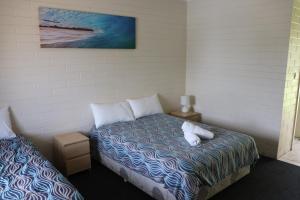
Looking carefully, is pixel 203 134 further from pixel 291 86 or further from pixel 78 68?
pixel 78 68

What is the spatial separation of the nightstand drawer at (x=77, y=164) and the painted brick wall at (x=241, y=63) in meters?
2.28

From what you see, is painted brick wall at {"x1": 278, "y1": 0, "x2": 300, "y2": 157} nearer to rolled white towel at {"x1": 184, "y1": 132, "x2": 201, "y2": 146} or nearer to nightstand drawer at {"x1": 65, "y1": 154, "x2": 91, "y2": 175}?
rolled white towel at {"x1": 184, "y1": 132, "x2": 201, "y2": 146}

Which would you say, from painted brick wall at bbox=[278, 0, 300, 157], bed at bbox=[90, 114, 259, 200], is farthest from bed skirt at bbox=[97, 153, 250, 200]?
painted brick wall at bbox=[278, 0, 300, 157]

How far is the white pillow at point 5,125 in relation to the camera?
104 inches

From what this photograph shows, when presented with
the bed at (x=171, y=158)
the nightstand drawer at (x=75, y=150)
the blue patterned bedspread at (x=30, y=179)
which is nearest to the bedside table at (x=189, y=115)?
the bed at (x=171, y=158)

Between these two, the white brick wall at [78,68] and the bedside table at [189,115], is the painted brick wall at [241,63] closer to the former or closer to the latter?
the bedside table at [189,115]

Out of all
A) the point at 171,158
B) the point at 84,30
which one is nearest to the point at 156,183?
the point at 171,158

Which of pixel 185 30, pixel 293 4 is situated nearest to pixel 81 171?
pixel 185 30

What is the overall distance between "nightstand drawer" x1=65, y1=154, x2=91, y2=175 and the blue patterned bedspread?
25.0 inches

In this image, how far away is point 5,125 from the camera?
2672 millimetres

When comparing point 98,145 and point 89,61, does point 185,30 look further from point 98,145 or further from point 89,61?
point 98,145

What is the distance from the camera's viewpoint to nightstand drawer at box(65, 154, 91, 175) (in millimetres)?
2920

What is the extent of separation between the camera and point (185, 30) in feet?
14.5

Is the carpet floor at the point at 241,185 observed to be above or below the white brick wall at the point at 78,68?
below
